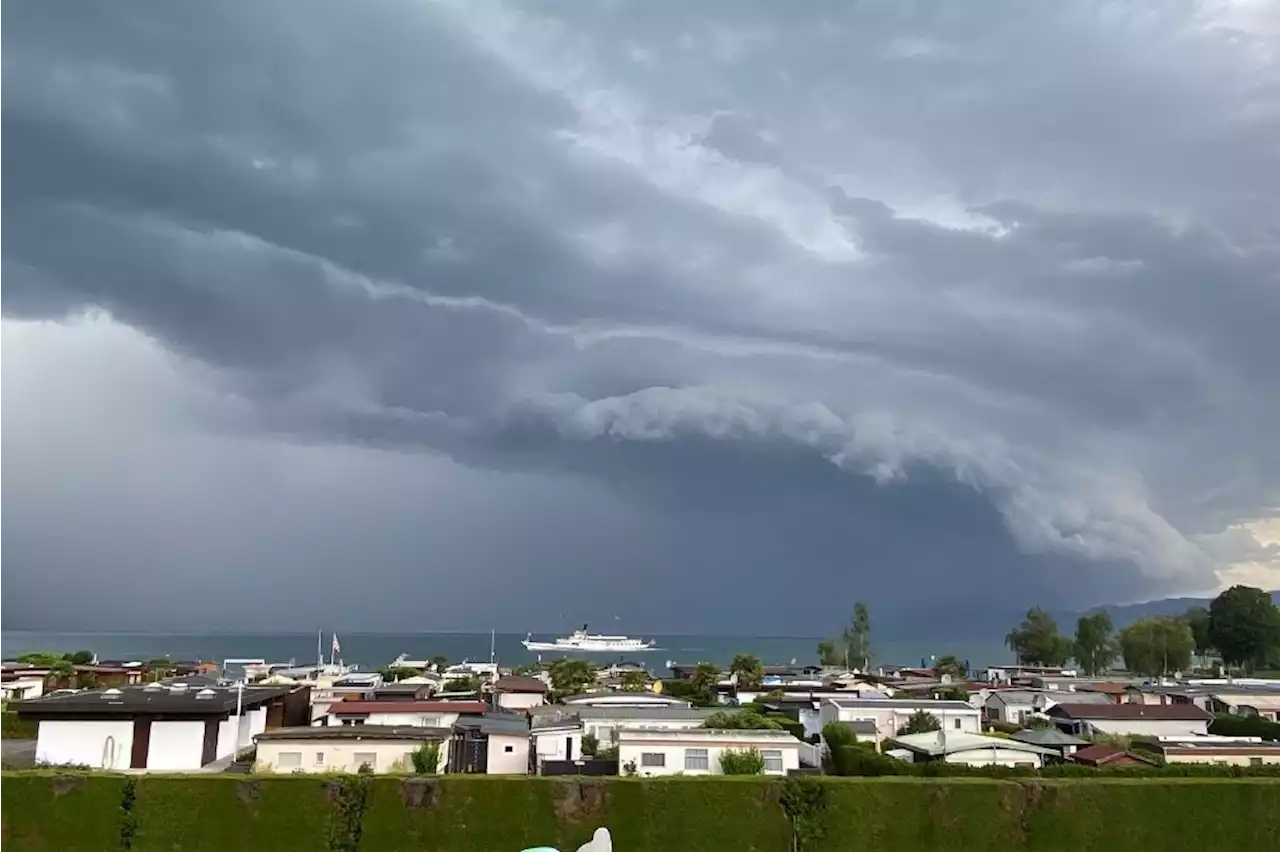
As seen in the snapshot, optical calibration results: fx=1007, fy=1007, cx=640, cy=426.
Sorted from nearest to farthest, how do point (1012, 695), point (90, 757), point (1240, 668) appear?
point (90, 757) → point (1012, 695) → point (1240, 668)

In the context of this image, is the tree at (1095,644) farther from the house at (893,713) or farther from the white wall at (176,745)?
the white wall at (176,745)

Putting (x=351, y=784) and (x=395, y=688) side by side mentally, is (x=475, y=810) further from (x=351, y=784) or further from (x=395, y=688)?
(x=395, y=688)

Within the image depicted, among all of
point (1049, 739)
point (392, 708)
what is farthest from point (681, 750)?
point (1049, 739)

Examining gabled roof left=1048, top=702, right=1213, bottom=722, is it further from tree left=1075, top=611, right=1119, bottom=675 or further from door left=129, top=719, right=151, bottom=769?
tree left=1075, top=611, right=1119, bottom=675

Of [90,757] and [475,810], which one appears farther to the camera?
[90,757]

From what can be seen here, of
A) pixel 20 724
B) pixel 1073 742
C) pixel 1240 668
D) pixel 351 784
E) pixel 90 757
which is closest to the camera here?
pixel 351 784

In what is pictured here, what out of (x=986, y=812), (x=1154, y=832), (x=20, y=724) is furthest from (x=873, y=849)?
(x=20, y=724)

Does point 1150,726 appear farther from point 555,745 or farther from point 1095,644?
point 1095,644

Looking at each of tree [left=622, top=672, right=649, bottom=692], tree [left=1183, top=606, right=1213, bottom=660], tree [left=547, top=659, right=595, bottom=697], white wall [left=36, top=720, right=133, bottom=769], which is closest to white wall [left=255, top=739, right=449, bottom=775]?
white wall [left=36, top=720, right=133, bottom=769]
